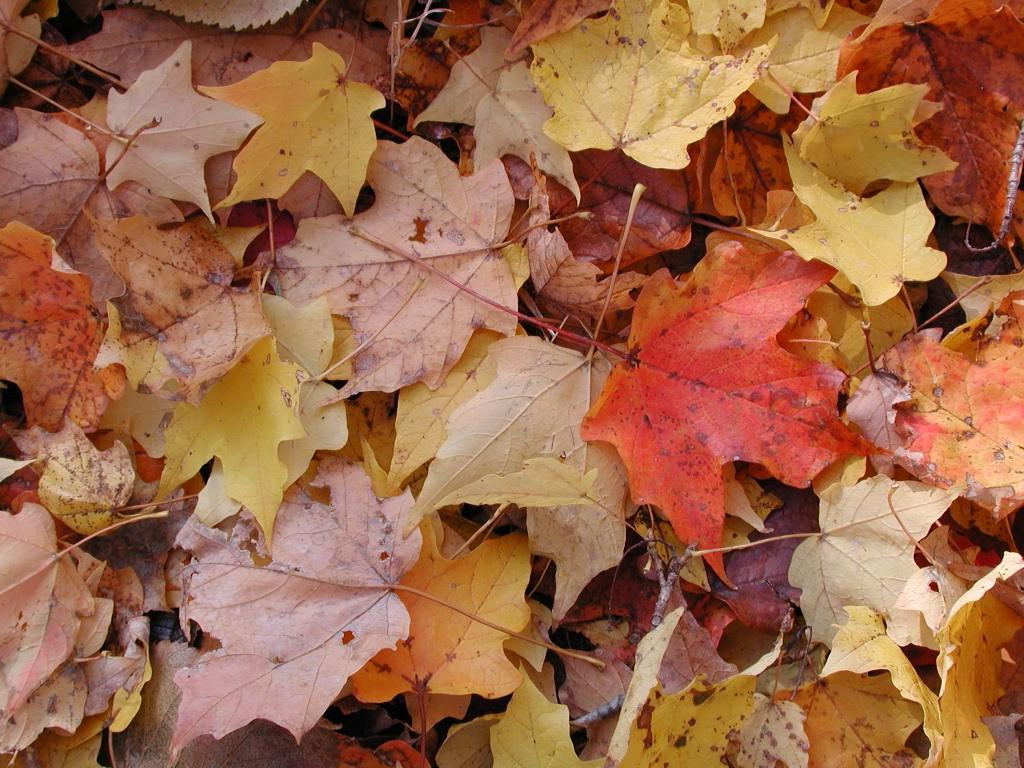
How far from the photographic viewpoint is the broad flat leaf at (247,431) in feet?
3.81

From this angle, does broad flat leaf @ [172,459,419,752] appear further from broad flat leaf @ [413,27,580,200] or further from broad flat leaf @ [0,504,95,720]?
broad flat leaf @ [413,27,580,200]

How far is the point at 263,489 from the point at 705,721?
2.20 ft

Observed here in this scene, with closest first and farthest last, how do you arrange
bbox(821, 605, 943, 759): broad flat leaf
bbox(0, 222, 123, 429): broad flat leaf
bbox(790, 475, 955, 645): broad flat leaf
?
bbox(821, 605, 943, 759): broad flat leaf → bbox(790, 475, 955, 645): broad flat leaf → bbox(0, 222, 123, 429): broad flat leaf

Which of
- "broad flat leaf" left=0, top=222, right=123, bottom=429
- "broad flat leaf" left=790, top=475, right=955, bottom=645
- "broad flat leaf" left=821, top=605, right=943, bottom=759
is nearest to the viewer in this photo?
"broad flat leaf" left=821, top=605, right=943, bottom=759

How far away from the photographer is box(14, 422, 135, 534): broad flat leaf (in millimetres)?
1253

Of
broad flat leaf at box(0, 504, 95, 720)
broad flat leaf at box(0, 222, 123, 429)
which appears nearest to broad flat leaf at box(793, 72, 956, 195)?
broad flat leaf at box(0, 222, 123, 429)

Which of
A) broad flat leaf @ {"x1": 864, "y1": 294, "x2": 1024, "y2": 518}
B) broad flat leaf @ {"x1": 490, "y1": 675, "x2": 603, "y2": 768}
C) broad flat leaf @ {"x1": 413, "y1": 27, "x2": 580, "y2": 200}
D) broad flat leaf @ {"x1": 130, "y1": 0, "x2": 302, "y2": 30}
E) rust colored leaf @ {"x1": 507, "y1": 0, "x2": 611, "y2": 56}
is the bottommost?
broad flat leaf @ {"x1": 490, "y1": 675, "x2": 603, "y2": 768}

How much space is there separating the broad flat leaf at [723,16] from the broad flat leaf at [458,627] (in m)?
0.80

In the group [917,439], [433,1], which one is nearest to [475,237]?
[433,1]

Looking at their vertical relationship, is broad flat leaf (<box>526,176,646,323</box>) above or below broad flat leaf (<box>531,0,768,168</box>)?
below

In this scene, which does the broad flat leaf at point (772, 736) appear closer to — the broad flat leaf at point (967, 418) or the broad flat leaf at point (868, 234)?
the broad flat leaf at point (967, 418)

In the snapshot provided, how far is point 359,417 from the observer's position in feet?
4.22

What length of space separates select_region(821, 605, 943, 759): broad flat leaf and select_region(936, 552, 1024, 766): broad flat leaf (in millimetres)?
25

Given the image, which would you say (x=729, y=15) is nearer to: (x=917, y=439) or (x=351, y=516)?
(x=917, y=439)
